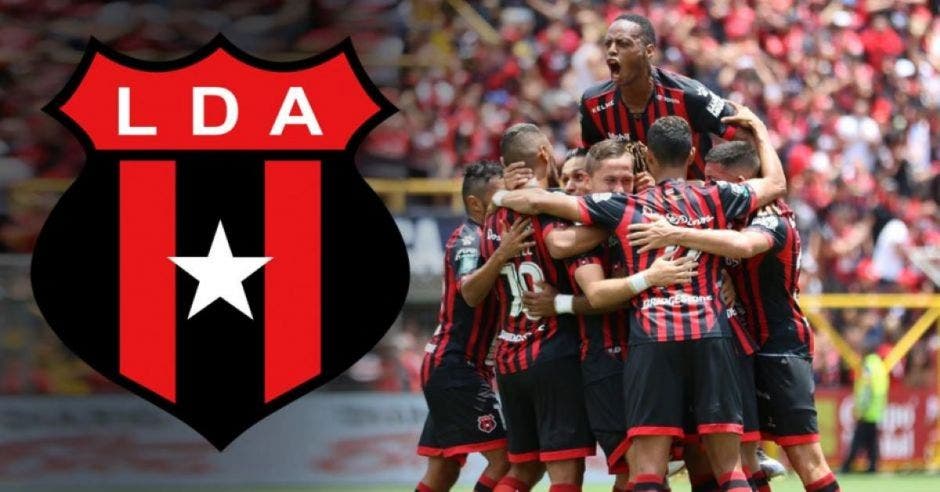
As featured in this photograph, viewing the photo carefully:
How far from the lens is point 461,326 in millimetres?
8758

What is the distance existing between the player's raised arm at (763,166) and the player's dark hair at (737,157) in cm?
4

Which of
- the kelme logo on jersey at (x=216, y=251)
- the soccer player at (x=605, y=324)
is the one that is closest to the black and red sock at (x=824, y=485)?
the soccer player at (x=605, y=324)

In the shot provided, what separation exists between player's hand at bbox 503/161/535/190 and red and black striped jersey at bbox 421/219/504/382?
0.53 metres

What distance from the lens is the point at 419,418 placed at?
13766 millimetres

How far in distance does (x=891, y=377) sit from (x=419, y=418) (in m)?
4.31

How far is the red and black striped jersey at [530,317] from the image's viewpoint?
8023 mm

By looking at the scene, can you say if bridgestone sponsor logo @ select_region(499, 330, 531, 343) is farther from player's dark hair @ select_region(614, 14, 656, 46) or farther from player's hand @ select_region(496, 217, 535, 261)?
player's dark hair @ select_region(614, 14, 656, 46)

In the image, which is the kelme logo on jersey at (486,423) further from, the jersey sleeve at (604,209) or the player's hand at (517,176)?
the jersey sleeve at (604,209)

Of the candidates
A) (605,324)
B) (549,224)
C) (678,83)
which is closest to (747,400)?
(605,324)

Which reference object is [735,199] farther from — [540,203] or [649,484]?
[649,484]

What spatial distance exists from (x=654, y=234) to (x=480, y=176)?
1356mm

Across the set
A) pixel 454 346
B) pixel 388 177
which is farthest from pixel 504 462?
pixel 388 177

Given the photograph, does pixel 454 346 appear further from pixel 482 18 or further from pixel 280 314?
pixel 482 18

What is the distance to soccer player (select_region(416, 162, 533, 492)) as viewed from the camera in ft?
28.3
